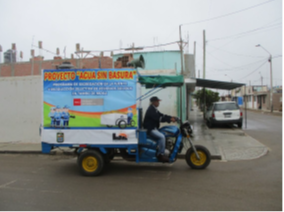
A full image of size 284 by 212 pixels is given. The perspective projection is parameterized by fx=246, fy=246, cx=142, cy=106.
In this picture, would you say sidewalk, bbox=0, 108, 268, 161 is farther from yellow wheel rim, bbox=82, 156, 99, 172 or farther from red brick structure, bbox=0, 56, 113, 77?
red brick structure, bbox=0, 56, 113, 77

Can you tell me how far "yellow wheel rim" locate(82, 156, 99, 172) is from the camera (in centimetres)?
616

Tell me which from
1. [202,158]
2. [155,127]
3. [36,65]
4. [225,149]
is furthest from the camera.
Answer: [36,65]

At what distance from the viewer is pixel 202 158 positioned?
661 centimetres

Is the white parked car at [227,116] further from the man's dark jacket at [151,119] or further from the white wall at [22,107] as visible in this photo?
the man's dark jacket at [151,119]

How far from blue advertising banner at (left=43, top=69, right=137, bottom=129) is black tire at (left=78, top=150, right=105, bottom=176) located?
0.68 m

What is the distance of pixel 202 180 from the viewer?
5.71 meters

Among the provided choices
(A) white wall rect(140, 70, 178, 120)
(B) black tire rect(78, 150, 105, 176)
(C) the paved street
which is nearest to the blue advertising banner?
(B) black tire rect(78, 150, 105, 176)

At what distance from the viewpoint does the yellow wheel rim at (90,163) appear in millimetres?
6156

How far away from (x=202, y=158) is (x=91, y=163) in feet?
9.62

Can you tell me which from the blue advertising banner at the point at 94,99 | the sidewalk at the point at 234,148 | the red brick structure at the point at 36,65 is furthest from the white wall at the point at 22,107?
the red brick structure at the point at 36,65

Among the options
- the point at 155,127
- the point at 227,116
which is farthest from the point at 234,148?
the point at 227,116

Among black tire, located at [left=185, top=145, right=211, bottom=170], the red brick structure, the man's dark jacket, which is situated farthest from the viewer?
the red brick structure

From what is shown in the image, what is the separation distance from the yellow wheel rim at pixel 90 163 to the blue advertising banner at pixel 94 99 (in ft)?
2.63

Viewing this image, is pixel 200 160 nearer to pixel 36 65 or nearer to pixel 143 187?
pixel 143 187
